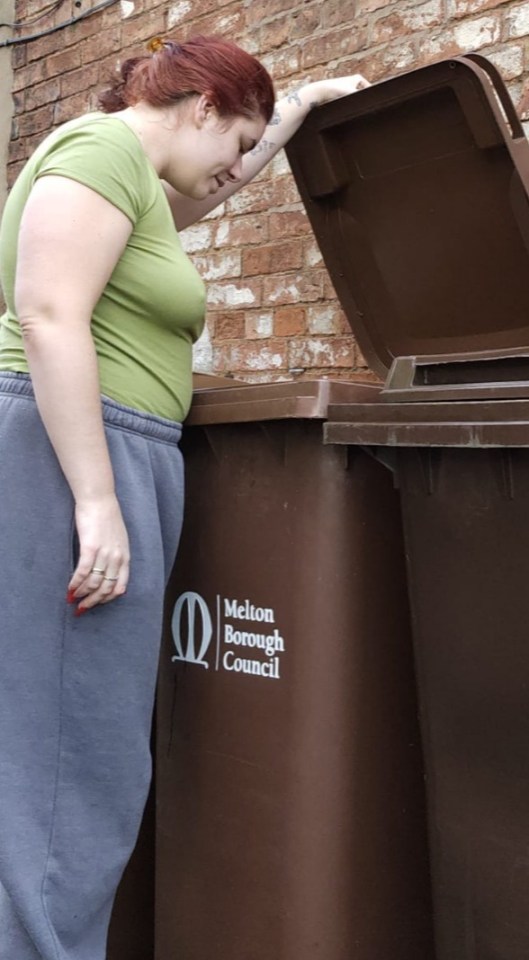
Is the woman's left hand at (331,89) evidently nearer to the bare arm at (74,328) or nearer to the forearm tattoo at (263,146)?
the forearm tattoo at (263,146)

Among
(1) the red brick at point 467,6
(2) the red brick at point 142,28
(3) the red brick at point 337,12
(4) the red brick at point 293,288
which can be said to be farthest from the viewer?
(2) the red brick at point 142,28

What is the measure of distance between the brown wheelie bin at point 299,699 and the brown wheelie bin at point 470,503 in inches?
3.0

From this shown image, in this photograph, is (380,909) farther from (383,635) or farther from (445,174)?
(445,174)

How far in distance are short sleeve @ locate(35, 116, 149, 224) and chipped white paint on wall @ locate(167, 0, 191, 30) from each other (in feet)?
8.73

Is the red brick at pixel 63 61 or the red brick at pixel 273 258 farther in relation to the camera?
the red brick at pixel 63 61

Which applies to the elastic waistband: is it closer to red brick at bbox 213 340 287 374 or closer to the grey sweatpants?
the grey sweatpants

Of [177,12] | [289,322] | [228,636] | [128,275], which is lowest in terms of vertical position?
[228,636]

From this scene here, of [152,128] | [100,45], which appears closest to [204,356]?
[100,45]

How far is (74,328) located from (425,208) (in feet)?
3.64

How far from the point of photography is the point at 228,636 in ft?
6.96

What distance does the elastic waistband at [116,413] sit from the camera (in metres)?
1.87

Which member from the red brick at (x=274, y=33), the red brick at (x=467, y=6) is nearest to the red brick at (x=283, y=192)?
the red brick at (x=274, y=33)

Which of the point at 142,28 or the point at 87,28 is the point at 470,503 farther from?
the point at 87,28

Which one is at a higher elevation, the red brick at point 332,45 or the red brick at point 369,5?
the red brick at point 369,5
